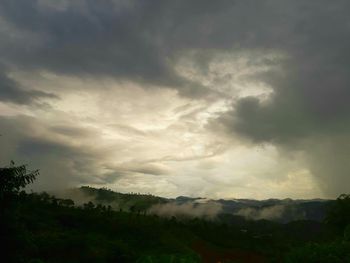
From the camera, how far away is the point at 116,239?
128875 mm

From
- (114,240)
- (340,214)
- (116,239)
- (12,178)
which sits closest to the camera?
(12,178)

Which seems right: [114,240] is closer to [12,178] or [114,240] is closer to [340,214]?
[340,214]

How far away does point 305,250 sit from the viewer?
48406mm

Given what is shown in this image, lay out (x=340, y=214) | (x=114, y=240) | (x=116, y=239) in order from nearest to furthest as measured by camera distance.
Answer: (x=340, y=214) < (x=114, y=240) < (x=116, y=239)

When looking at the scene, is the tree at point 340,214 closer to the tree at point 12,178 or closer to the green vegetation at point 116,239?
the green vegetation at point 116,239

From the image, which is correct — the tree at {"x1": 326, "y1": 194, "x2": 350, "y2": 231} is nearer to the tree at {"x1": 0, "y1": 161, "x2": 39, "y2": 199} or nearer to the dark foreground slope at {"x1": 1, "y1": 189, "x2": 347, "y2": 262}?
the dark foreground slope at {"x1": 1, "y1": 189, "x2": 347, "y2": 262}

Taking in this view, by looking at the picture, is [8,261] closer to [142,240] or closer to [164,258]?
[164,258]

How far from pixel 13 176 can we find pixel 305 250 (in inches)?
1315

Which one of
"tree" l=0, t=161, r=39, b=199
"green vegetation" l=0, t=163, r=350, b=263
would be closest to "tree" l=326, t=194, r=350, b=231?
"green vegetation" l=0, t=163, r=350, b=263

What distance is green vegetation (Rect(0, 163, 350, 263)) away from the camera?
26.7 metres

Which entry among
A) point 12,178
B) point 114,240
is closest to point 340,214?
point 114,240

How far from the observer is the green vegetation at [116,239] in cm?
2672

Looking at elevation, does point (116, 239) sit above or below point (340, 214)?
below

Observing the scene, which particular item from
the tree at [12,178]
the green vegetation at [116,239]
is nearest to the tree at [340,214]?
the green vegetation at [116,239]
